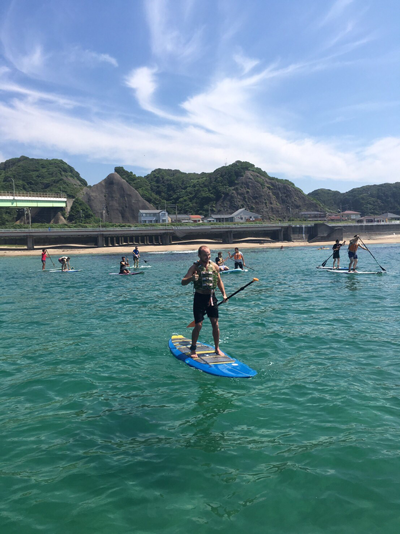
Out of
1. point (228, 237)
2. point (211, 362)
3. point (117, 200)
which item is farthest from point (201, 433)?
point (117, 200)

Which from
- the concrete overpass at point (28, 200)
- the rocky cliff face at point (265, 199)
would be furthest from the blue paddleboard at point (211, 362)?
the rocky cliff face at point (265, 199)

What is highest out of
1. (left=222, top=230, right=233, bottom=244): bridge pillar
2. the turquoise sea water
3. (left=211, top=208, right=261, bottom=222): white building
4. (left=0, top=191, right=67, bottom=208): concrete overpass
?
(left=0, top=191, right=67, bottom=208): concrete overpass

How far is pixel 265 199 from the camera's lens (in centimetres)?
17925

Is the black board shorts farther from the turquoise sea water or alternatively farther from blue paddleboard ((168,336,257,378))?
the turquoise sea water

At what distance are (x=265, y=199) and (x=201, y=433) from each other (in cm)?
17838

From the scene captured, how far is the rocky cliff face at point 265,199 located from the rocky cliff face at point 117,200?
4375 centimetres

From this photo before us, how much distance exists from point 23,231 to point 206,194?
4259 inches

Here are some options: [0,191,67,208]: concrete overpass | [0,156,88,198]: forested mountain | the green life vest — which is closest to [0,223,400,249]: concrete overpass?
[0,191,67,208]: concrete overpass

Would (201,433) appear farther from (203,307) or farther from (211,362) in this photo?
(203,307)

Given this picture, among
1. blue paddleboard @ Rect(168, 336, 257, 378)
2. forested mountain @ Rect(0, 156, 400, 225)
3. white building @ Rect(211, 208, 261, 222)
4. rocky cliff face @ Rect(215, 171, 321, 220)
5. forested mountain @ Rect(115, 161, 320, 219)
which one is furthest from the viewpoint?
rocky cliff face @ Rect(215, 171, 321, 220)

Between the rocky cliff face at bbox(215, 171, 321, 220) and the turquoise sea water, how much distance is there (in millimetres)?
161590

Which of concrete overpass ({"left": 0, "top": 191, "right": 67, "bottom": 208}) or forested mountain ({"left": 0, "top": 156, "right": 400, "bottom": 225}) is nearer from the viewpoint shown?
concrete overpass ({"left": 0, "top": 191, "right": 67, "bottom": 208})

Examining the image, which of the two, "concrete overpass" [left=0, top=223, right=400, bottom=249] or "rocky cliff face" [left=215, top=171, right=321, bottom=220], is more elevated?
"rocky cliff face" [left=215, top=171, right=321, bottom=220]

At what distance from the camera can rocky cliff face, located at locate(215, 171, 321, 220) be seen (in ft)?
568
